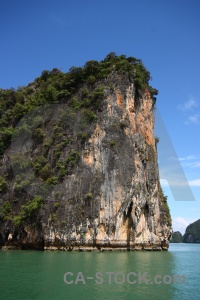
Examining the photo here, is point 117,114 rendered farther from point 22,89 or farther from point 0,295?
point 0,295

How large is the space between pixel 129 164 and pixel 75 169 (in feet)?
15.5

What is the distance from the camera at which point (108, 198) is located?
26.2 metres

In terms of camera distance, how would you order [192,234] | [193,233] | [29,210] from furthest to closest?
[192,234] → [193,233] → [29,210]

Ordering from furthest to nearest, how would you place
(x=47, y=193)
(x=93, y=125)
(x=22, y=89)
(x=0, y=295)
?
(x=22, y=89) < (x=93, y=125) < (x=47, y=193) < (x=0, y=295)

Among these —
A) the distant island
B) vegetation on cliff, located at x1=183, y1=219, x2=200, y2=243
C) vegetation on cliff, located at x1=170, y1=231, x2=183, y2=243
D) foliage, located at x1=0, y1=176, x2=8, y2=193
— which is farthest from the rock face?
vegetation on cliff, located at x1=170, y1=231, x2=183, y2=243

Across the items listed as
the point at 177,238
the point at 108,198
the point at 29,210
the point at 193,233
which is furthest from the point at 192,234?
the point at 29,210

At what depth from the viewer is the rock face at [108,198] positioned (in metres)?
25.2

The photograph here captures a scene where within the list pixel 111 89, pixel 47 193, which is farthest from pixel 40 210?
pixel 111 89

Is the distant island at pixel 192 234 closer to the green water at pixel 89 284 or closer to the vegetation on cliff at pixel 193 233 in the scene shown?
the vegetation on cliff at pixel 193 233

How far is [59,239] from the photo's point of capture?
24719 millimetres

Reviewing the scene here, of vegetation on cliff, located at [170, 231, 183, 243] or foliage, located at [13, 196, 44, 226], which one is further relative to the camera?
vegetation on cliff, located at [170, 231, 183, 243]

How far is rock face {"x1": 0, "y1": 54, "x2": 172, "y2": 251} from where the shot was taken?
25188 millimetres

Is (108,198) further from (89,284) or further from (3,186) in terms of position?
(89,284)

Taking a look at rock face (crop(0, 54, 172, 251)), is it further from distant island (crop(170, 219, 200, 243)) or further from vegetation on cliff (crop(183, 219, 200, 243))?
vegetation on cliff (crop(183, 219, 200, 243))
